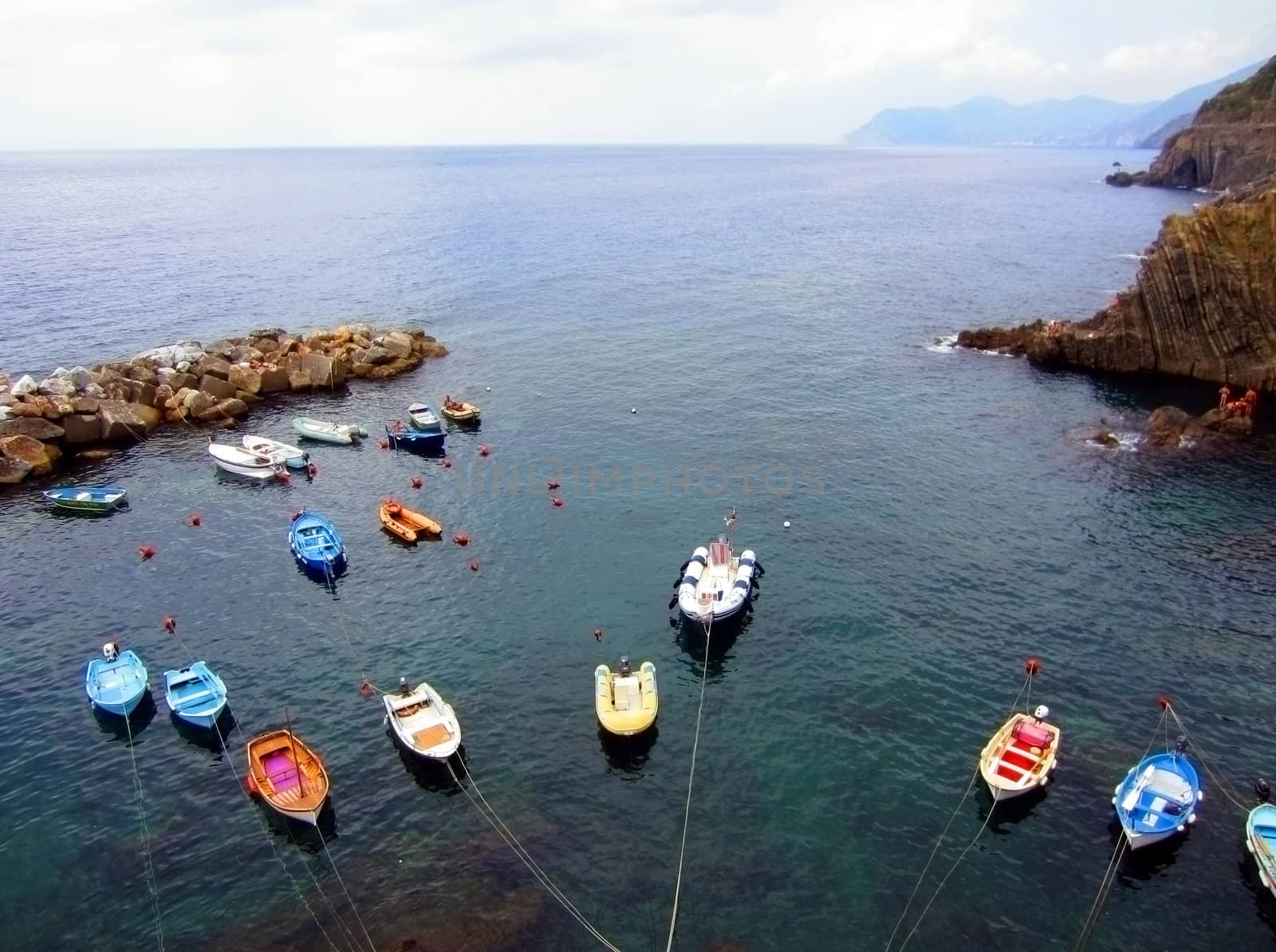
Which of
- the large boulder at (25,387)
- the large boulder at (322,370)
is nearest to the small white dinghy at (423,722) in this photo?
the large boulder at (322,370)

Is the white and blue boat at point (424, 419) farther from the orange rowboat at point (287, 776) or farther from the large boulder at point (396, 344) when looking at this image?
the orange rowboat at point (287, 776)

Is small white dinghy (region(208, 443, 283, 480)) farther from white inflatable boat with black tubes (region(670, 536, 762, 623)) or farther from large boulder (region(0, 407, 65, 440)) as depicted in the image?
white inflatable boat with black tubes (region(670, 536, 762, 623))

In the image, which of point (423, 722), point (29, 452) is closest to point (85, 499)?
point (29, 452)

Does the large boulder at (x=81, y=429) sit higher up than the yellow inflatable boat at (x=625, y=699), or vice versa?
the large boulder at (x=81, y=429)

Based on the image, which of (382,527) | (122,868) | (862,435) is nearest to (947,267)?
(862,435)

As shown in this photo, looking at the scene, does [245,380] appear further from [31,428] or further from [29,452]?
[29,452]

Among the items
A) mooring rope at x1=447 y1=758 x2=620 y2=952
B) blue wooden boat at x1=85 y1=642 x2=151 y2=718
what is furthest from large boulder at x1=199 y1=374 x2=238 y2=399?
mooring rope at x1=447 y1=758 x2=620 y2=952

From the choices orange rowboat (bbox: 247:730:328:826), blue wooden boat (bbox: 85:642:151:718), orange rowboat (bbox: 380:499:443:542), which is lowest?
orange rowboat (bbox: 247:730:328:826)

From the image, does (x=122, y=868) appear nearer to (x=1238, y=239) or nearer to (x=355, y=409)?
(x=355, y=409)
